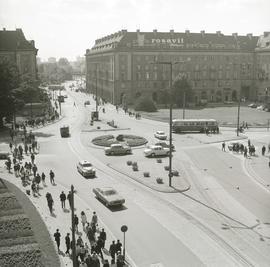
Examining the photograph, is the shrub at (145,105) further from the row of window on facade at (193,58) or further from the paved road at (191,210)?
the paved road at (191,210)

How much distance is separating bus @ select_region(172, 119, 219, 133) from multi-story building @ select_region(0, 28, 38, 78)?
1909 inches

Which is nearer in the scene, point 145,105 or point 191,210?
point 191,210

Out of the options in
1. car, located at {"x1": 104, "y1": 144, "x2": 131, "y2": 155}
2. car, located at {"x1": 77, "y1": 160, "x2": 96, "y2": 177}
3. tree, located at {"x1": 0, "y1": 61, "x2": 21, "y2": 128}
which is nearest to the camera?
car, located at {"x1": 77, "y1": 160, "x2": 96, "y2": 177}

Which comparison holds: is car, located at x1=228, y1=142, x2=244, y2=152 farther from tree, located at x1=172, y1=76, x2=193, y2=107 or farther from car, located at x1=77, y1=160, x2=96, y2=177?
tree, located at x1=172, y1=76, x2=193, y2=107

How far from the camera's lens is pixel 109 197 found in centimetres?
3331

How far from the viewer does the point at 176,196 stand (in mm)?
36000

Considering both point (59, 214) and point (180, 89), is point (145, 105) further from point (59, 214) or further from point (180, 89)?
point (59, 214)

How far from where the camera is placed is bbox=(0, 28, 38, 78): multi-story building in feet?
344

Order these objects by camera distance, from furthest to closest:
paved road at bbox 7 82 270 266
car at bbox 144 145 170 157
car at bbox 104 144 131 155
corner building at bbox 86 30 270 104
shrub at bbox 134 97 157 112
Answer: corner building at bbox 86 30 270 104 → shrub at bbox 134 97 157 112 → car at bbox 104 144 131 155 → car at bbox 144 145 170 157 → paved road at bbox 7 82 270 266

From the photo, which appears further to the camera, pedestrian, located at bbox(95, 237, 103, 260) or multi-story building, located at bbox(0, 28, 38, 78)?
multi-story building, located at bbox(0, 28, 38, 78)

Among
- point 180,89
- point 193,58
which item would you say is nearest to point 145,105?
point 180,89

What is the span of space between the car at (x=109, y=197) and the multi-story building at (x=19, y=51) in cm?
7578

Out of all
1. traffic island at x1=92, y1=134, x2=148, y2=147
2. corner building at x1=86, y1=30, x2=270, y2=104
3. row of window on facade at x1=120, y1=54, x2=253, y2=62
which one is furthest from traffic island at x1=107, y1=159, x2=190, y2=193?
row of window on facade at x1=120, y1=54, x2=253, y2=62

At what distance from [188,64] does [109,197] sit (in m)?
87.0
